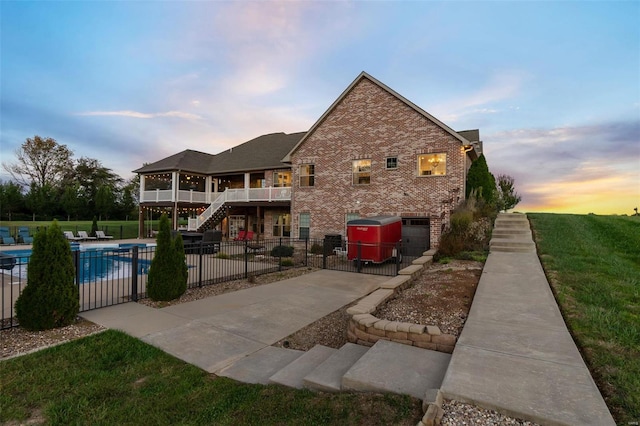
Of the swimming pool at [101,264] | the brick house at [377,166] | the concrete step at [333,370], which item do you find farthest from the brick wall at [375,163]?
the concrete step at [333,370]

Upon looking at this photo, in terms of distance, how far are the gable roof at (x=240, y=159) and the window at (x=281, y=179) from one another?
2.95ft

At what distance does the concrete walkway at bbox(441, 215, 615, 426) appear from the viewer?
8.16 ft

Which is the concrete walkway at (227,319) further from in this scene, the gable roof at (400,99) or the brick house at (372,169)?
the gable roof at (400,99)

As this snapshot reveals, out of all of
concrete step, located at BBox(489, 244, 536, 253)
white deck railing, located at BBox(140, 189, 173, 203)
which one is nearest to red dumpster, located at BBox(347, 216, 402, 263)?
concrete step, located at BBox(489, 244, 536, 253)

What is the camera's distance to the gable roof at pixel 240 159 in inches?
962

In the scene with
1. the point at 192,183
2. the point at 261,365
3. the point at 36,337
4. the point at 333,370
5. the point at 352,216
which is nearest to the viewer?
the point at 333,370

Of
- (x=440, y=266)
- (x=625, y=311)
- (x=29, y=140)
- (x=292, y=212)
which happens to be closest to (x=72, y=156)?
(x=29, y=140)

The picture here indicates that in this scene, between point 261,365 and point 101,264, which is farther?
point 101,264

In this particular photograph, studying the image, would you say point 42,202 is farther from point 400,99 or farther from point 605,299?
point 605,299

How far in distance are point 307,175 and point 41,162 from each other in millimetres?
53805

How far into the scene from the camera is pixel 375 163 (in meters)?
17.7

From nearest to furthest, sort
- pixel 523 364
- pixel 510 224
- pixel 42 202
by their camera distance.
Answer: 1. pixel 523 364
2. pixel 510 224
3. pixel 42 202

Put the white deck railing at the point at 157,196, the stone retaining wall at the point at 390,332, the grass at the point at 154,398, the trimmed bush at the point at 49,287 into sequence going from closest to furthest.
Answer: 1. the grass at the point at 154,398
2. the stone retaining wall at the point at 390,332
3. the trimmed bush at the point at 49,287
4. the white deck railing at the point at 157,196

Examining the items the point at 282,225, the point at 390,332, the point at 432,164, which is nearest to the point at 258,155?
the point at 282,225
